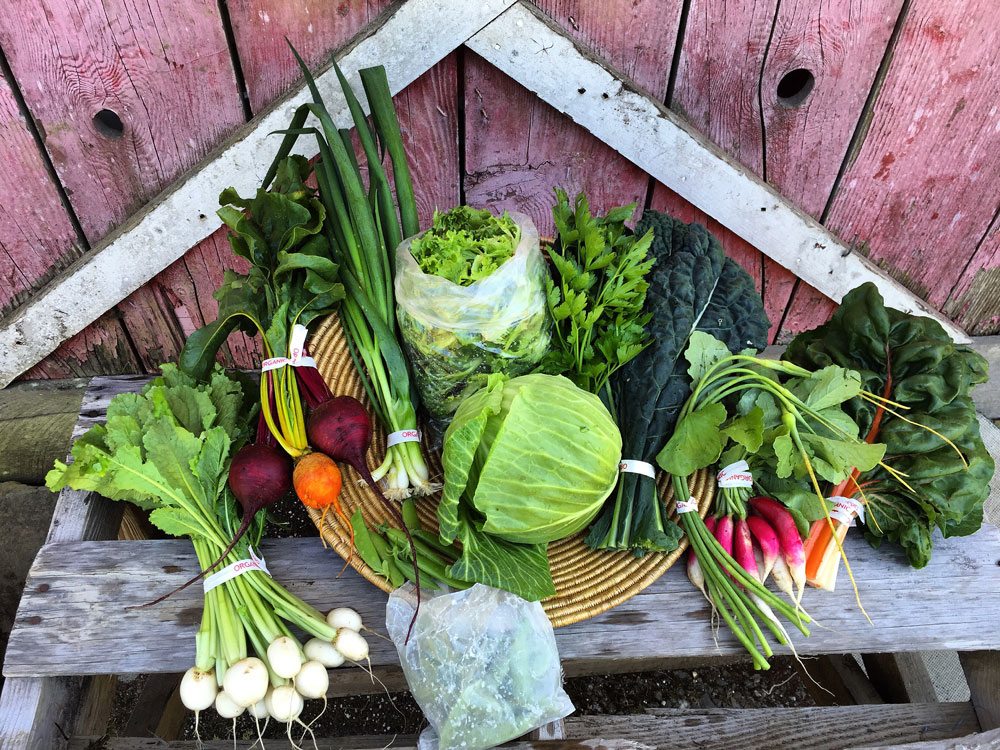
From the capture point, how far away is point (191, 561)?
151 centimetres

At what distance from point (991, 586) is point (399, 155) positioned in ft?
5.91

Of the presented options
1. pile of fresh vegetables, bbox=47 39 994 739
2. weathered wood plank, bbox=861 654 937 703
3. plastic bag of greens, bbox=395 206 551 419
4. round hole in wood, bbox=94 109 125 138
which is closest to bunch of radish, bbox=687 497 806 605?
pile of fresh vegetables, bbox=47 39 994 739

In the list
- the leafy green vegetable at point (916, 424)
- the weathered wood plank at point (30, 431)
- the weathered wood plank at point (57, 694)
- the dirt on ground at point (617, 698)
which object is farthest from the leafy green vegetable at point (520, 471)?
the weathered wood plank at point (30, 431)

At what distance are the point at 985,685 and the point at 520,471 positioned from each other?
4.32 feet

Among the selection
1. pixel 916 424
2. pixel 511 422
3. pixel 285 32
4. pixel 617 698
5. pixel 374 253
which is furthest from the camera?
pixel 617 698

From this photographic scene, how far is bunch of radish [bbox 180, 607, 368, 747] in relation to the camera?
4.22 ft

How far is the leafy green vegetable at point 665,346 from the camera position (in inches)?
56.4

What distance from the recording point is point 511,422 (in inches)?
48.9

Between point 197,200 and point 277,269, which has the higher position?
point 197,200

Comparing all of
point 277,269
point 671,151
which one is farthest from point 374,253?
point 671,151

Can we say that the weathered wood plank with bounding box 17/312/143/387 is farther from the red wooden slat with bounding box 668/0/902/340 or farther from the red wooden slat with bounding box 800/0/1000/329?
the red wooden slat with bounding box 800/0/1000/329

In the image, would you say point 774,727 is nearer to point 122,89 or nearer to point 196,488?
point 196,488

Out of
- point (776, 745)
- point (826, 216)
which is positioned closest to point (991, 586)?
point (776, 745)

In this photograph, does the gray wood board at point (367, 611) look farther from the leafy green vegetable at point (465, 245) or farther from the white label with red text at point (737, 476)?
the leafy green vegetable at point (465, 245)
